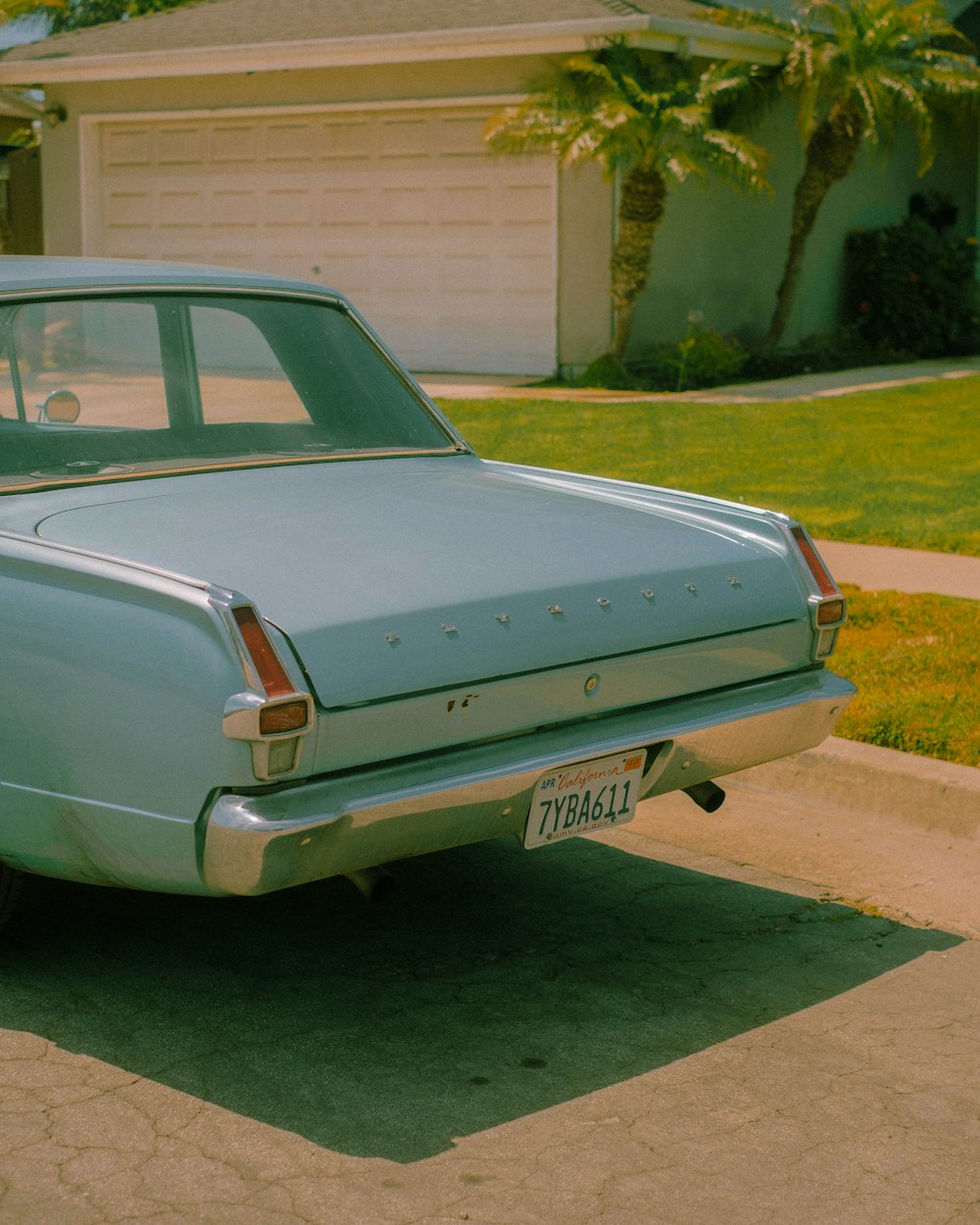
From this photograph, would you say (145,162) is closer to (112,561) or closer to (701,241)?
(701,241)

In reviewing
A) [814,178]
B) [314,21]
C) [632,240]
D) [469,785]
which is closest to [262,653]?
[469,785]

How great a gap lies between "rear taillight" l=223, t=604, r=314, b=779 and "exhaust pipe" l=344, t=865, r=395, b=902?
1.60 ft

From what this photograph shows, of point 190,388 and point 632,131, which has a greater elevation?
point 632,131

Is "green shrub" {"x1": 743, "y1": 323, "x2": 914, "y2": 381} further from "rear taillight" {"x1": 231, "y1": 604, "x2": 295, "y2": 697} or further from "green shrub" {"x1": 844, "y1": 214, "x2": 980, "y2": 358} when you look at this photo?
"rear taillight" {"x1": 231, "y1": 604, "x2": 295, "y2": 697}

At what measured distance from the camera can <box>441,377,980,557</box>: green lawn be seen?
10195 millimetres

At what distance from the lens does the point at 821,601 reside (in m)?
4.49

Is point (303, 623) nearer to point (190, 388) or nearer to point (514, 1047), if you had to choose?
point (514, 1047)

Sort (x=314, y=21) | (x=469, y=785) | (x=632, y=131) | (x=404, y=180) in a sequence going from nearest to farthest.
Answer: (x=469, y=785) → (x=632, y=131) → (x=404, y=180) → (x=314, y=21)

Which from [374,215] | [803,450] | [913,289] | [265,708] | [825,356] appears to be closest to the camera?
[265,708]

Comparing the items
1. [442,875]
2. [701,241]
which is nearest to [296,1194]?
[442,875]

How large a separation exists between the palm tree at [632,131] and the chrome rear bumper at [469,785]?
1260 centimetres

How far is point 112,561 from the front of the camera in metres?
3.70

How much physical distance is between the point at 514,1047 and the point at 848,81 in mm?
15608

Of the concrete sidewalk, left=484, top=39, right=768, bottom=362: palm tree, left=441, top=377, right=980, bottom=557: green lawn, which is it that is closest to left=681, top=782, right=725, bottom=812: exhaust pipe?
the concrete sidewalk
